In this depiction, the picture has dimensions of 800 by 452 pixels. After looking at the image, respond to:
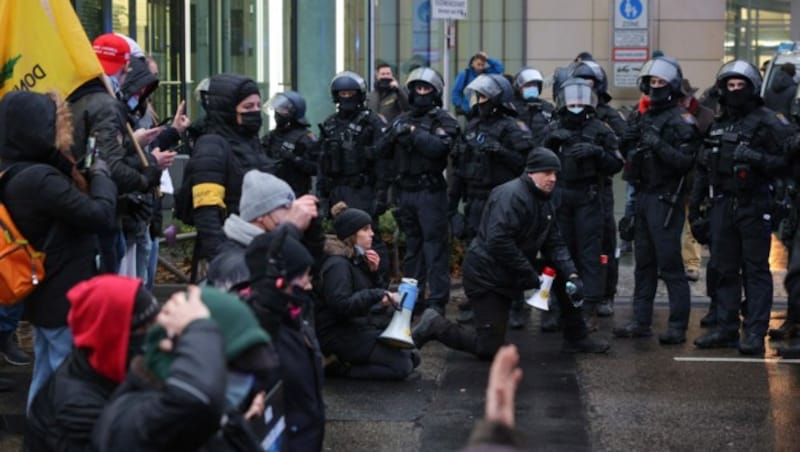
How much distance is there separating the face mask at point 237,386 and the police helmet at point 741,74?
6720mm

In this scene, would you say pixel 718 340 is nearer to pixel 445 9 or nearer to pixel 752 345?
pixel 752 345

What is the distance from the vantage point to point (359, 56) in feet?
65.1

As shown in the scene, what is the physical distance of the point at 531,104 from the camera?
13.1m

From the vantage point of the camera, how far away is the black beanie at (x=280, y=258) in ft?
17.7

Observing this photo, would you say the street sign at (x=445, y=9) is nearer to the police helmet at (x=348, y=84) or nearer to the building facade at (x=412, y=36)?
the building facade at (x=412, y=36)

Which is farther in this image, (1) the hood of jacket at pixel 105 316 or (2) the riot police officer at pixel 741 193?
(2) the riot police officer at pixel 741 193

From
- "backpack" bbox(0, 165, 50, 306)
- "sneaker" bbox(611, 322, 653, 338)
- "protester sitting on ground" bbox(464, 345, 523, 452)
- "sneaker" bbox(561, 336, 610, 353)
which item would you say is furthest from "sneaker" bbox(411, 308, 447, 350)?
"protester sitting on ground" bbox(464, 345, 523, 452)

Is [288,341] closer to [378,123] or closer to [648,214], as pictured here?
[648,214]

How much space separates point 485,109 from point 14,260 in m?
5.37

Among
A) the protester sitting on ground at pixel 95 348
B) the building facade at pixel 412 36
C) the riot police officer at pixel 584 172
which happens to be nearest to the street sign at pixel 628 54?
the building facade at pixel 412 36

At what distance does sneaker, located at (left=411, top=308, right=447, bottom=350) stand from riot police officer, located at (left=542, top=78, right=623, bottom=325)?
1564 millimetres

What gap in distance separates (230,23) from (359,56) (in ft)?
6.77

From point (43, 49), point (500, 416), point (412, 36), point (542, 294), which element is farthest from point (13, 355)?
point (412, 36)

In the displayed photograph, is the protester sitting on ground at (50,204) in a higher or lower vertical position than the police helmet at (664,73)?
lower
